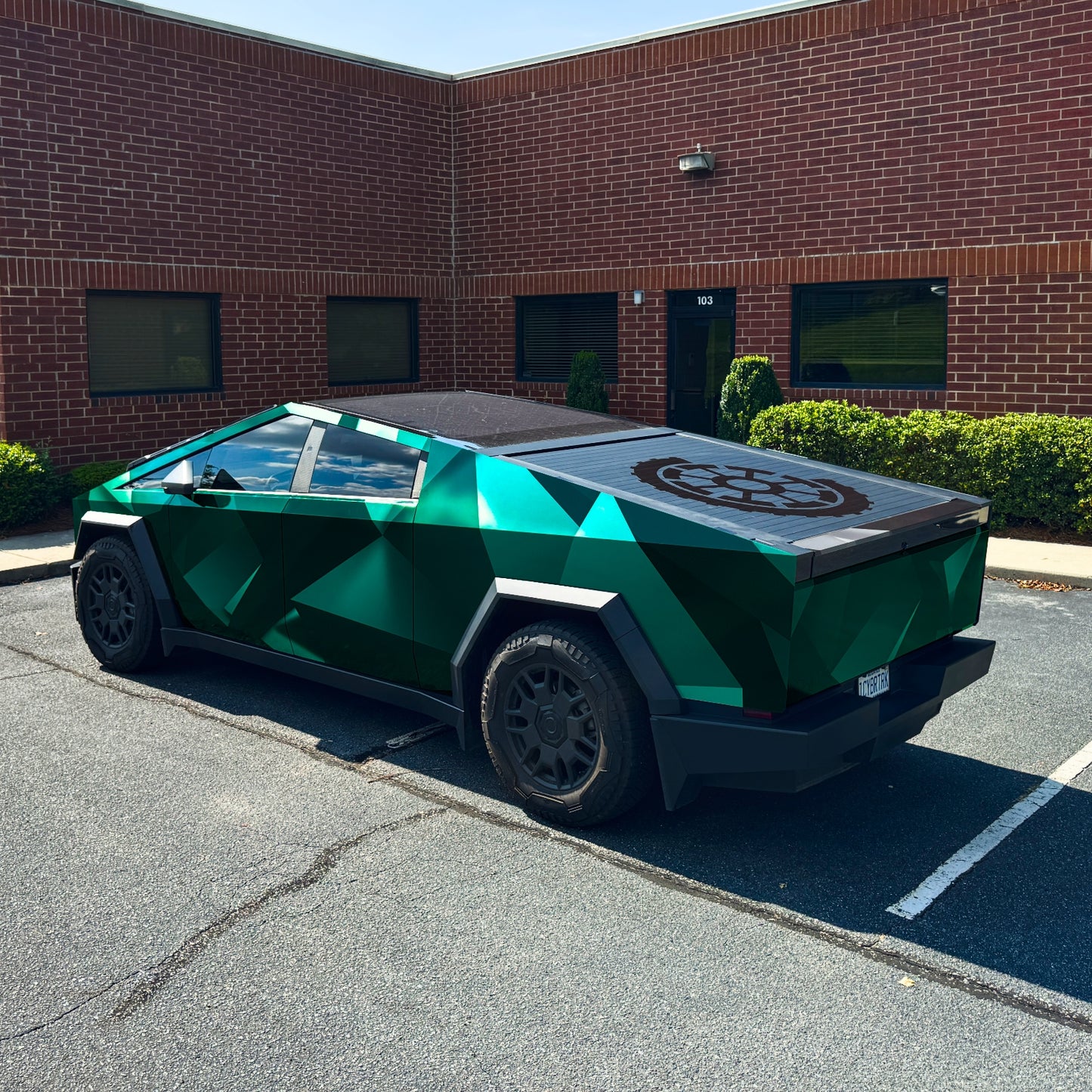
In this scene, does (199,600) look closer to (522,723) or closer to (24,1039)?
(522,723)

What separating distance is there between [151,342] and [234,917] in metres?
12.1

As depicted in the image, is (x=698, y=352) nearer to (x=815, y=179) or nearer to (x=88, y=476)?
(x=815, y=179)

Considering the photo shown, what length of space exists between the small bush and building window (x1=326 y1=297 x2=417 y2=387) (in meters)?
4.82

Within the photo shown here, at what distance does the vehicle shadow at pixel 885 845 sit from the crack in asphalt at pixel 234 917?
23.9 inches

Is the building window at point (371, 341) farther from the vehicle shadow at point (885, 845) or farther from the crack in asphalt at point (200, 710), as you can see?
the vehicle shadow at point (885, 845)

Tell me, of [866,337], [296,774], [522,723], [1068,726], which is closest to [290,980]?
[522,723]

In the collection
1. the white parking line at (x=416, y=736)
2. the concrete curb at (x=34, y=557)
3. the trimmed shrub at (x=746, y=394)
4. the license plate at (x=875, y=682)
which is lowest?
the white parking line at (x=416, y=736)

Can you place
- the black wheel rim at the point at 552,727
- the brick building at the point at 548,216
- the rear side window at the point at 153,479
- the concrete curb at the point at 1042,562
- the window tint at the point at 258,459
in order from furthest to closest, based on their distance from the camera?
1. the brick building at the point at 548,216
2. the concrete curb at the point at 1042,562
3. the rear side window at the point at 153,479
4. the window tint at the point at 258,459
5. the black wheel rim at the point at 552,727

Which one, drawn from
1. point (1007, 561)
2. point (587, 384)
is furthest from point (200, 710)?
point (587, 384)

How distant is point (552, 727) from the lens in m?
4.79

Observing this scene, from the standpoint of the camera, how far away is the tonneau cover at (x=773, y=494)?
174 inches

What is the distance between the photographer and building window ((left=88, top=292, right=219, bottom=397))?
14.5 meters

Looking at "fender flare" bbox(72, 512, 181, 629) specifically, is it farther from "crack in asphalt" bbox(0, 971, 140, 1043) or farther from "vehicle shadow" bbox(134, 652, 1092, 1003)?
"crack in asphalt" bbox(0, 971, 140, 1043)

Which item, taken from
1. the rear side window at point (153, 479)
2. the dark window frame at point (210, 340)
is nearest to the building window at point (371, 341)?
the dark window frame at point (210, 340)
